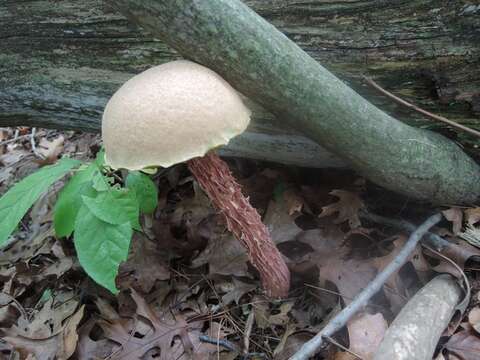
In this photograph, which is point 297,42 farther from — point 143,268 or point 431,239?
point 143,268

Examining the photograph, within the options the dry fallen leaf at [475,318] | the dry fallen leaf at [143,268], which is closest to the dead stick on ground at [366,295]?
the dry fallen leaf at [475,318]

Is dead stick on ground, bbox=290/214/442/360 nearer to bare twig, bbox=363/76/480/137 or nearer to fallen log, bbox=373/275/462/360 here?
fallen log, bbox=373/275/462/360

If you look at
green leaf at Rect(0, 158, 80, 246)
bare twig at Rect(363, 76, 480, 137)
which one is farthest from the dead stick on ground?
green leaf at Rect(0, 158, 80, 246)

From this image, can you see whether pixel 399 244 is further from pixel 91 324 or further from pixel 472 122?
pixel 91 324

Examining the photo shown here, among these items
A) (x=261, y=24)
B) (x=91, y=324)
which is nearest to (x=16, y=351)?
(x=91, y=324)

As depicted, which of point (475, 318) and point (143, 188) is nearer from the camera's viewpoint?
point (475, 318)

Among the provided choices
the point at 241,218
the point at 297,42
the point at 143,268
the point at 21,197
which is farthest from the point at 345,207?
the point at 21,197
